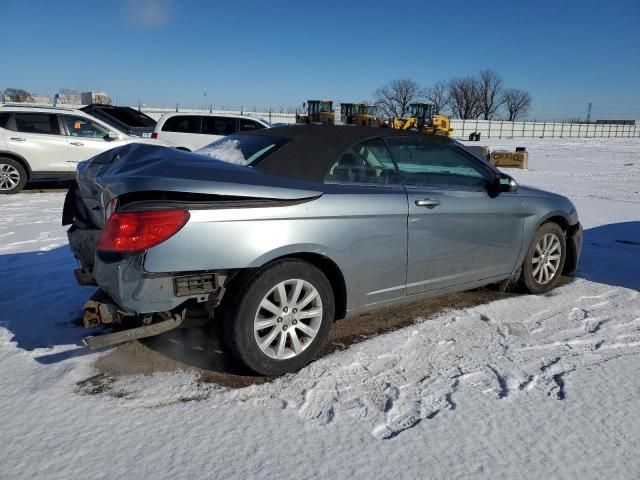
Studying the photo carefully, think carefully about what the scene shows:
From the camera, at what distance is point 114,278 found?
2.76m

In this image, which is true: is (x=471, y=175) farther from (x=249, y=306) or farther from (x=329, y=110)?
(x=329, y=110)

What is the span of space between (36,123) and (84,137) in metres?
0.89

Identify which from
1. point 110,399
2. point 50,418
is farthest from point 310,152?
point 50,418

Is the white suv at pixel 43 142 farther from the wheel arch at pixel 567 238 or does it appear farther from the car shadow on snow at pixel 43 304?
the wheel arch at pixel 567 238

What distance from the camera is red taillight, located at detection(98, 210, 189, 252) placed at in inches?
105

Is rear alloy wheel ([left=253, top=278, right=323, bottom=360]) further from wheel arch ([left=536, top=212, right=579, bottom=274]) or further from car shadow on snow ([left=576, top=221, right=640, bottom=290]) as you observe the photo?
car shadow on snow ([left=576, top=221, right=640, bottom=290])

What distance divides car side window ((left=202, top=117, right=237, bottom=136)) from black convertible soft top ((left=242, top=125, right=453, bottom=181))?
9.47 meters

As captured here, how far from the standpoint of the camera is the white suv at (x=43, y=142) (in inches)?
388

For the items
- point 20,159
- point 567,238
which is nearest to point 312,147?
point 567,238

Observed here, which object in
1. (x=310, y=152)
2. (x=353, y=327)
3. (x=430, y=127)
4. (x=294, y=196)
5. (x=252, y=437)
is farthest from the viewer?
(x=430, y=127)

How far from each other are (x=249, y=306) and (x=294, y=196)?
69 centimetres

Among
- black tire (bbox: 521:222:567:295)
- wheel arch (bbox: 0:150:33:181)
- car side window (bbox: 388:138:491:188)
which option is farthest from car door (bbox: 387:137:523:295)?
wheel arch (bbox: 0:150:33:181)

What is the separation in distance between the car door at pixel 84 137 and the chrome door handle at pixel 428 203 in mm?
8618

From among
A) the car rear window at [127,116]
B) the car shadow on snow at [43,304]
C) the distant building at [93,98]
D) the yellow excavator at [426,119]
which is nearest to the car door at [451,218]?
the car shadow on snow at [43,304]
